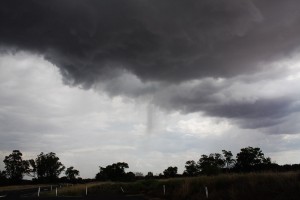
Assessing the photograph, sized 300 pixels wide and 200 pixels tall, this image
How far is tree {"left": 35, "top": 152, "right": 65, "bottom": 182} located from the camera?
17200 centimetres

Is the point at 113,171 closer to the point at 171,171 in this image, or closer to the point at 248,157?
the point at 171,171

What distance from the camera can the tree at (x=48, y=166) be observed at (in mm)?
172000

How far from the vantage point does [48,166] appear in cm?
17388

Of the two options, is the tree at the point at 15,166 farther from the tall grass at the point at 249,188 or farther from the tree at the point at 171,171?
the tall grass at the point at 249,188

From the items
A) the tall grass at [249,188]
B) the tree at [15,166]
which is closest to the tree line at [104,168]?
the tree at [15,166]

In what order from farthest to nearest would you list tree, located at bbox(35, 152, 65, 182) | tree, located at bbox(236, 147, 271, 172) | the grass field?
tree, located at bbox(35, 152, 65, 182), tree, located at bbox(236, 147, 271, 172), the grass field

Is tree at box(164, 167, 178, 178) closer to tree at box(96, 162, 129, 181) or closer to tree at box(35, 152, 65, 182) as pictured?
tree at box(96, 162, 129, 181)

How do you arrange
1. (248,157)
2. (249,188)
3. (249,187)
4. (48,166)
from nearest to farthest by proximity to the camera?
(249,188) < (249,187) < (248,157) < (48,166)

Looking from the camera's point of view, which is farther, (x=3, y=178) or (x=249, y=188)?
(x=3, y=178)

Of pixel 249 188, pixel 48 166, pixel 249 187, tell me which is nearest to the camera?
pixel 249 188

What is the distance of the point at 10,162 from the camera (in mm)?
160625

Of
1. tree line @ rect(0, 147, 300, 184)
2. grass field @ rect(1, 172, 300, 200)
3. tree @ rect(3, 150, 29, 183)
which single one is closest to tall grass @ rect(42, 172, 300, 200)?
grass field @ rect(1, 172, 300, 200)

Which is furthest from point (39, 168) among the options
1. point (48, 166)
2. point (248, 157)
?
point (248, 157)

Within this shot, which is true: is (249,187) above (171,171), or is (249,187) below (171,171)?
below
